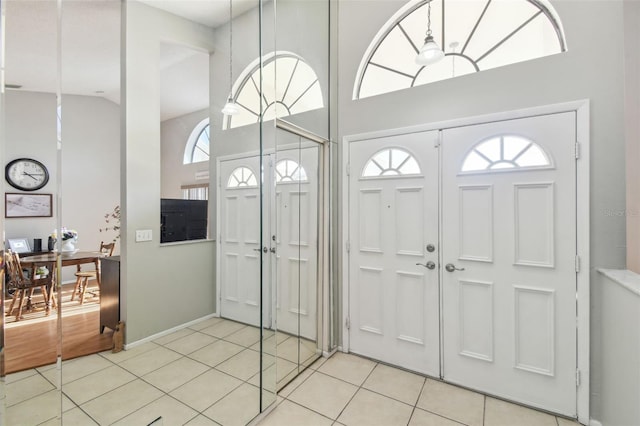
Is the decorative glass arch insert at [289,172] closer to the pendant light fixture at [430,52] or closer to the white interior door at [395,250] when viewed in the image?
the white interior door at [395,250]

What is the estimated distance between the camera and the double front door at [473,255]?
190cm

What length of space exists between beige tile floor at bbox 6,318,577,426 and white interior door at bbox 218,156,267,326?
0.13 metres

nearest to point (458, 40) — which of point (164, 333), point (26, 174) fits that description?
point (26, 174)

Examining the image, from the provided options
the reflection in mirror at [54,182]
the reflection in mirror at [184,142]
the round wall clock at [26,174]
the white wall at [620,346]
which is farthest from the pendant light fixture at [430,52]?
the round wall clock at [26,174]

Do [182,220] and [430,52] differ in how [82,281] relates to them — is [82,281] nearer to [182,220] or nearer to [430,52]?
[182,220]

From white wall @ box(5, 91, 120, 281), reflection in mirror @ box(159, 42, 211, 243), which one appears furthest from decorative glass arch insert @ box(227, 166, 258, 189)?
white wall @ box(5, 91, 120, 281)

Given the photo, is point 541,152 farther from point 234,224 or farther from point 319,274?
point 234,224

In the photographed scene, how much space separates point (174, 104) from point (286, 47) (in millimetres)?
1277

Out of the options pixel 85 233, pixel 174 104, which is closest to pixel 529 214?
pixel 174 104

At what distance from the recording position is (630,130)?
5.48 ft

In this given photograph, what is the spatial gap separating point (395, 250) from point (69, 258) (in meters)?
2.17

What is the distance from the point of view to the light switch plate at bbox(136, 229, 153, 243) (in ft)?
4.32

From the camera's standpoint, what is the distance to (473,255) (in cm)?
217

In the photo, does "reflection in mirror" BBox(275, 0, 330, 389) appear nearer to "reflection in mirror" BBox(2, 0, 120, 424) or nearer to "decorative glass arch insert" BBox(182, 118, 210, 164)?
"decorative glass arch insert" BBox(182, 118, 210, 164)
